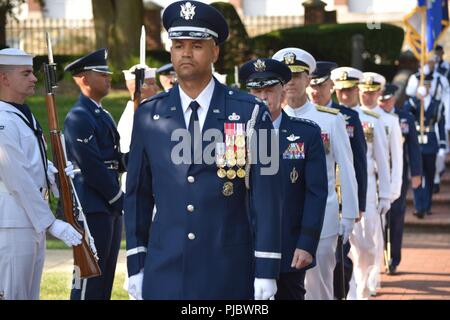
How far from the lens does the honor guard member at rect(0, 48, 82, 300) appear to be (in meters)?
7.25

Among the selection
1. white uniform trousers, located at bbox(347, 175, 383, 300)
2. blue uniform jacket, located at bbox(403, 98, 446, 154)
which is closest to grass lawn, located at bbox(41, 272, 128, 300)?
white uniform trousers, located at bbox(347, 175, 383, 300)

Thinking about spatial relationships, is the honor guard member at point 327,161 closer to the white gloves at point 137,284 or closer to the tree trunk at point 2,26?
the white gloves at point 137,284

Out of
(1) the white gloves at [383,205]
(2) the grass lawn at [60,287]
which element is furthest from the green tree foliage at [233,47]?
(2) the grass lawn at [60,287]

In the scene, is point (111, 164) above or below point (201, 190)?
below

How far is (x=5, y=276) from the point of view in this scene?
729 cm

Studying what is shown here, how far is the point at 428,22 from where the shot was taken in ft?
62.7

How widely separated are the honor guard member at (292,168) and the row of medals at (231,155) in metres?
1.80

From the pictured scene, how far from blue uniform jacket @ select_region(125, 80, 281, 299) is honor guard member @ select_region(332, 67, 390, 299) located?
5376 millimetres

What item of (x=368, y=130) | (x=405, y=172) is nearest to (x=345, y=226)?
(x=368, y=130)

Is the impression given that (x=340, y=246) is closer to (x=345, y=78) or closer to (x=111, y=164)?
(x=111, y=164)

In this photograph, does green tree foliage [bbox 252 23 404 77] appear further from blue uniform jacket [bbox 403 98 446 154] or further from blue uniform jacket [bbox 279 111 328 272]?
blue uniform jacket [bbox 279 111 328 272]

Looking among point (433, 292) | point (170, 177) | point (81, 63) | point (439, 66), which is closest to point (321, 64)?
point (81, 63)

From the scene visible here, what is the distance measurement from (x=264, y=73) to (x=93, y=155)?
1.64 meters
